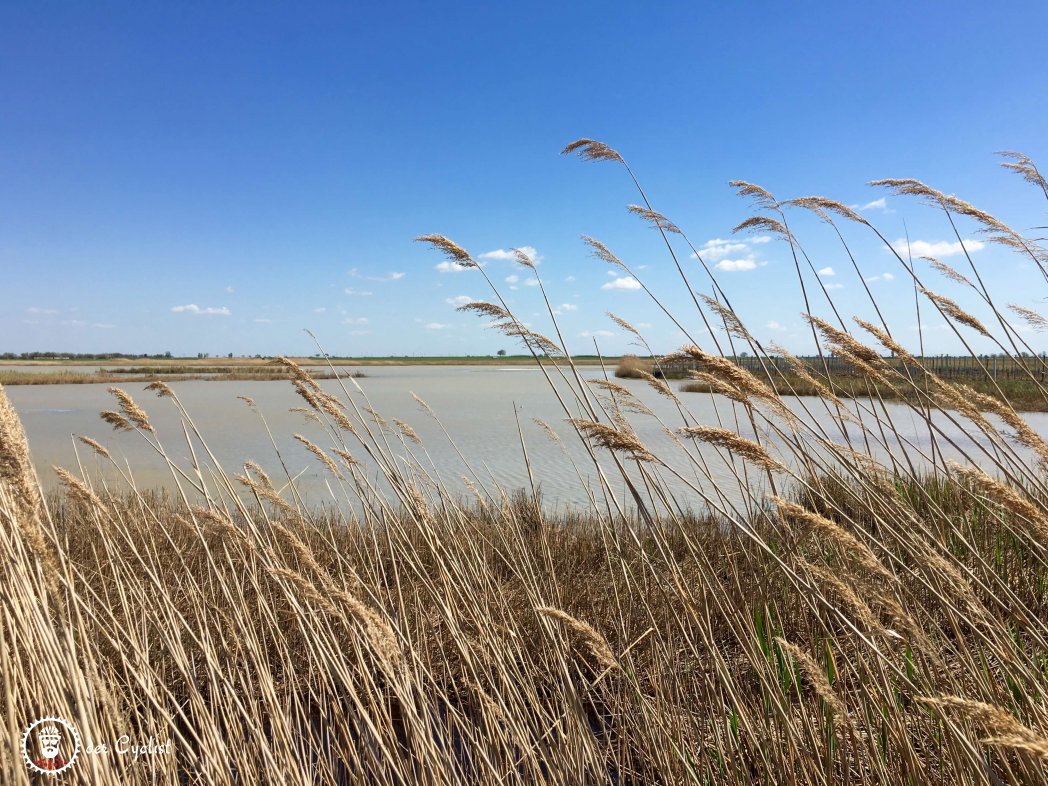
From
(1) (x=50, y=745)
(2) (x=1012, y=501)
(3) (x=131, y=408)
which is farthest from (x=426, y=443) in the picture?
(2) (x=1012, y=501)

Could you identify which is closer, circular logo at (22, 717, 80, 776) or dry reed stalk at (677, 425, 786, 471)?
dry reed stalk at (677, 425, 786, 471)

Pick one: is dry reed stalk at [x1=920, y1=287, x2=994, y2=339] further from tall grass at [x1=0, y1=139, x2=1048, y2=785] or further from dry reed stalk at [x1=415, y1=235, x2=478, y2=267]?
dry reed stalk at [x1=415, y1=235, x2=478, y2=267]

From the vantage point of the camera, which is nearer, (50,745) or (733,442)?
(733,442)

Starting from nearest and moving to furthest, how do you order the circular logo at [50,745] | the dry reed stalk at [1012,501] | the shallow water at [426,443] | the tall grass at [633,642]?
the dry reed stalk at [1012,501] < the tall grass at [633,642] < the circular logo at [50,745] < the shallow water at [426,443]

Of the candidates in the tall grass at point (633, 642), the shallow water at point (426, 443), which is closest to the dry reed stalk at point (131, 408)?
the tall grass at point (633, 642)

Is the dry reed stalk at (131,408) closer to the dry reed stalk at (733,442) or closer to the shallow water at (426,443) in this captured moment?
the dry reed stalk at (733,442)

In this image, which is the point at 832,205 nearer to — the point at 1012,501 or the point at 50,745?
the point at 1012,501

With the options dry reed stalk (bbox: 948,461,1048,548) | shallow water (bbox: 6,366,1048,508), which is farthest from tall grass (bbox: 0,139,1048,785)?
shallow water (bbox: 6,366,1048,508)

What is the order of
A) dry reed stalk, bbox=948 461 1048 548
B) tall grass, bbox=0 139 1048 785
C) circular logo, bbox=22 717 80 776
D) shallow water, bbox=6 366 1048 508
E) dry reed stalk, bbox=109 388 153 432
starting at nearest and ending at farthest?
1. dry reed stalk, bbox=948 461 1048 548
2. tall grass, bbox=0 139 1048 785
3. circular logo, bbox=22 717 80 776
4. dry reed stalk, bbox=109 388 153 432
5. shallow water, bbox=6 366 1048 508

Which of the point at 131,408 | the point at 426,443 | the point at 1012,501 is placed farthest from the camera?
the point at 426,443

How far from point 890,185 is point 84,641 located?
3.18m

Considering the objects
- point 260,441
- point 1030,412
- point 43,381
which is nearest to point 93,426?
point 260,441

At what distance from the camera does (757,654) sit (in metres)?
1.61

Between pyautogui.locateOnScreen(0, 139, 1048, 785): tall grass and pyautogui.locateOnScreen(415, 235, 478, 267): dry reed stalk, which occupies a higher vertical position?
pyautogui.locateOnScreen(415, 235, 478, 267): dry reed stalk
